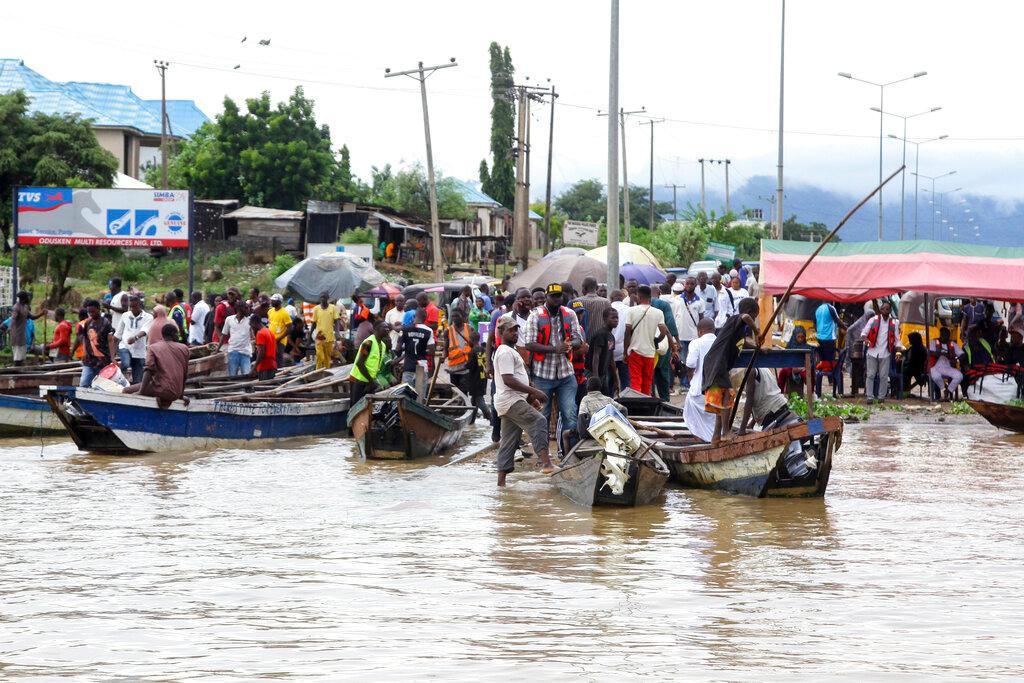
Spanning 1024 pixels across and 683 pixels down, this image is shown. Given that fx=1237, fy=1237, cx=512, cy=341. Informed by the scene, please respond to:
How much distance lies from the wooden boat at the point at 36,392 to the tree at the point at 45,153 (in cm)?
1905

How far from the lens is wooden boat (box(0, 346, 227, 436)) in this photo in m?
16.9

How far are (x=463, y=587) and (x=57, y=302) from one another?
97.2ft

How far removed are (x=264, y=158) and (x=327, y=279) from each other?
805 inches

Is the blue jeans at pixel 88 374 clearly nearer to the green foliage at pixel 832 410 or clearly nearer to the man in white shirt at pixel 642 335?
the man in white shirt at pixel 642 335

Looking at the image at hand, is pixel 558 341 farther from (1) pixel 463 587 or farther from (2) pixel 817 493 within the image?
(1) pixel 463 587

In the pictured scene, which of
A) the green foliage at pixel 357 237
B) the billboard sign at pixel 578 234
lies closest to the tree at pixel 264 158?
the green foliage at pixel 357 237

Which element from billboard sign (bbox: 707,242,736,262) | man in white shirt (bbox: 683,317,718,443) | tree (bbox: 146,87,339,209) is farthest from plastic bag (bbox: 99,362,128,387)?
tree (bbox: 146,87,339,209)

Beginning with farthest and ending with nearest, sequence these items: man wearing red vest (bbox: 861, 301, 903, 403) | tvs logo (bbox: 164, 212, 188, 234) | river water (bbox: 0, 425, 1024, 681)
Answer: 1. tvs logo (bbox: 164, 212, 188, 234)
2. man wearing red vest (bbox: 861, 301, 903, 403)
3. river water (bbox: 0, 425, 1024, 681)

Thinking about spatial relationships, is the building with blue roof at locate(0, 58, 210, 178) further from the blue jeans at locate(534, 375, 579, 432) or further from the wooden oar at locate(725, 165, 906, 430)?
the wooden oar at locate(725, 165, 906, 430)

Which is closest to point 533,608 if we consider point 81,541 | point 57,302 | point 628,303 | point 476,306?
point 81,541

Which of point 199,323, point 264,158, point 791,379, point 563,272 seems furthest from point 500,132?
point 791,379

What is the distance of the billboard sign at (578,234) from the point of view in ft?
131

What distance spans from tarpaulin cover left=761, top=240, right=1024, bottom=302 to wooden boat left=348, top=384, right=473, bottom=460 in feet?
23.9

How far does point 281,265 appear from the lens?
41000mm
